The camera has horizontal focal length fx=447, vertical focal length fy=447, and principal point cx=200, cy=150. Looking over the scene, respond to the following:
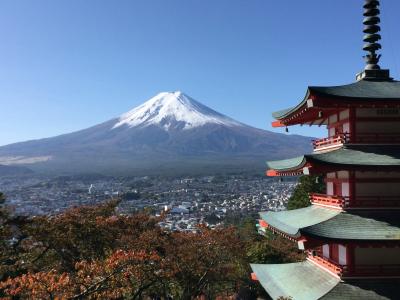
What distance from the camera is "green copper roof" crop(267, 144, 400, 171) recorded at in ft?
38.6

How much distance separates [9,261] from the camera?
18.7 metres

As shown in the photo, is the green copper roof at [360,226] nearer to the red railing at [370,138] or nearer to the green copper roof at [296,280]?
the green copper roof at [296,280]

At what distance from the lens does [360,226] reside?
38.8 ft

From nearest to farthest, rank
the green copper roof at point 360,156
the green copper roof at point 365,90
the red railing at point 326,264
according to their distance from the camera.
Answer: the green copper roof at point 360,156, the green copper roof at point 365,90, the red railing at point 326,264

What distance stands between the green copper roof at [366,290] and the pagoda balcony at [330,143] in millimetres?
3822

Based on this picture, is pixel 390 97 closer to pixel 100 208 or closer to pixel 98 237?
pixel 98 237

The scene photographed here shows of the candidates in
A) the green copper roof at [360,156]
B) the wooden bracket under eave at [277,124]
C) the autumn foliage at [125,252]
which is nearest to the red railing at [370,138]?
the green copper roof at [360,156]

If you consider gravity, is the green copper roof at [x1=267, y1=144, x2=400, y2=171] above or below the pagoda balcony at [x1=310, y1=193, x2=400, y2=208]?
above

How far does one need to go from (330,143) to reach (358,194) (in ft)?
6.12

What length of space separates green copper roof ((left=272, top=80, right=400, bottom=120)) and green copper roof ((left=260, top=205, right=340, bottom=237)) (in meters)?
3.25

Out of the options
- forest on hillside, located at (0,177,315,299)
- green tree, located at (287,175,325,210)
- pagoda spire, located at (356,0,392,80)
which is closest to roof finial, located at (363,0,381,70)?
pagoda spire, located at (356,0,392,80)

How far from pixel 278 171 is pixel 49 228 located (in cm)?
972

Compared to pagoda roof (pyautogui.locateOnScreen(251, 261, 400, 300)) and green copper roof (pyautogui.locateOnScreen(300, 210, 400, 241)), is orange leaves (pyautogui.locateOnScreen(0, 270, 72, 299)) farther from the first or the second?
green copper roof (pyautogui.locateOnScreen(300, 210, 400, 241))

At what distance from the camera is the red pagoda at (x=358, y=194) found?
38.3ft
